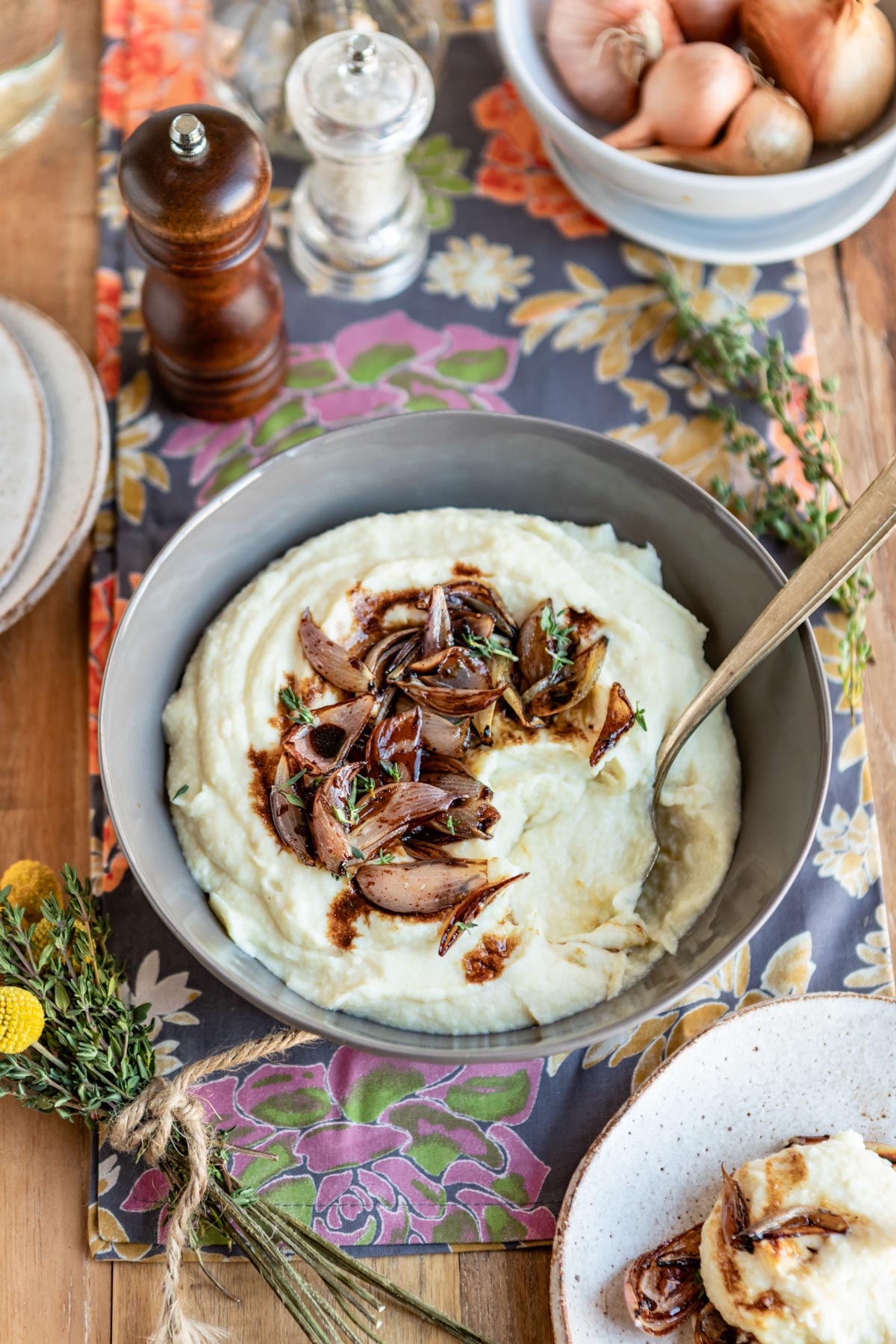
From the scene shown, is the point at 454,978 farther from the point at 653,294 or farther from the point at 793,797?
the point at 653,294

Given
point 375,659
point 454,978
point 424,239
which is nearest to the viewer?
point 454,978

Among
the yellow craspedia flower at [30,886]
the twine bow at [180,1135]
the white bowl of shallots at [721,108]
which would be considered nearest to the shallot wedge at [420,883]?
the twine bow at [180,1135]

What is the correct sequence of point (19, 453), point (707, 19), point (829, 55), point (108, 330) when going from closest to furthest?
point (19, 453) → point (829, 55) → point (707, 19) → point (108, 330)

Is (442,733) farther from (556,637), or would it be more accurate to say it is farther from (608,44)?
(608,44)

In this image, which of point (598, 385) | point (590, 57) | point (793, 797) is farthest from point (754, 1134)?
point (590, 57)

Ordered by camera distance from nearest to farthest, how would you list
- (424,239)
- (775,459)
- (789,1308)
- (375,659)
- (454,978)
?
(789,1308)
(454,978)
(375,659)
(775,459)
(424,239)

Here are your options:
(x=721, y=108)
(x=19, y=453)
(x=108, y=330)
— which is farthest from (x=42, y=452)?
(x=721, y=108)
